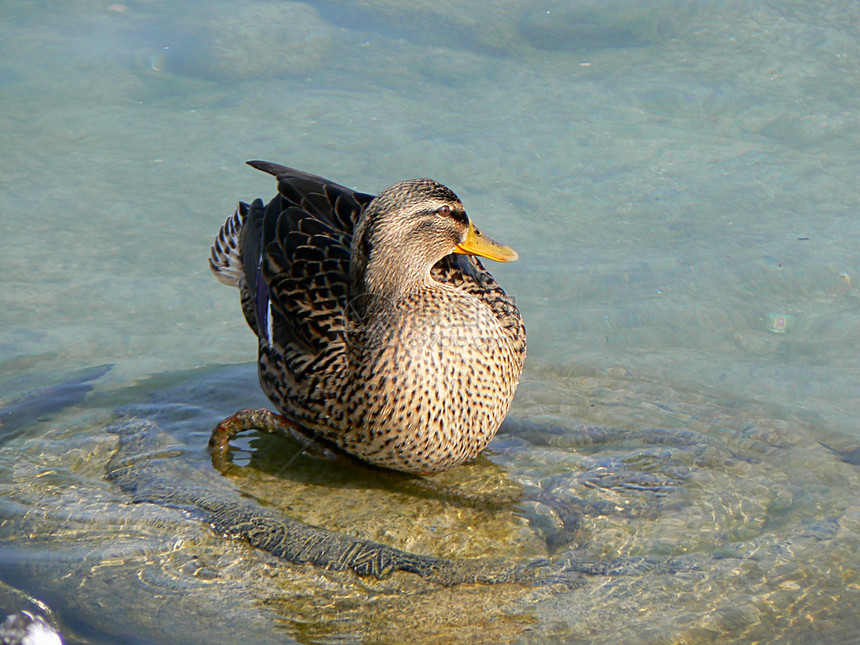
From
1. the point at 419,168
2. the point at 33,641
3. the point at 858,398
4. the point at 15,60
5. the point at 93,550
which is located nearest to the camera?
the point at 33,641

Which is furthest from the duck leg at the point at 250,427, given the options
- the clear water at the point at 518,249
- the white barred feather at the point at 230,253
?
the white barred feather at the point at 230,253

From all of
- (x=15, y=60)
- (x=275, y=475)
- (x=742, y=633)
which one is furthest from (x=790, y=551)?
(x=15, y=60)

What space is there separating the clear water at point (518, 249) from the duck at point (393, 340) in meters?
0.35

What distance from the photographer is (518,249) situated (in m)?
6.93

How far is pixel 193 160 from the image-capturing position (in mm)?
7855

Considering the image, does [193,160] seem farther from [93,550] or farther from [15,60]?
[93,550]

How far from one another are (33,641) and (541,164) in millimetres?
5462

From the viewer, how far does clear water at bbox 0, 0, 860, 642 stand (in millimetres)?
3525

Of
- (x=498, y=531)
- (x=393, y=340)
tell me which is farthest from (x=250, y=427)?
(x=498, y=531)

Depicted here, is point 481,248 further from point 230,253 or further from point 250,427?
point 230,253

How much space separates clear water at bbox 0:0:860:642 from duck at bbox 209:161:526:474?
349mm

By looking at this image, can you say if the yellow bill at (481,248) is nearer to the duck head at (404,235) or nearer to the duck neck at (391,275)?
the duck head at (404,235)

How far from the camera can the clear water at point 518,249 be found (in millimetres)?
3525

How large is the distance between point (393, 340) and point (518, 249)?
304 centimetres
